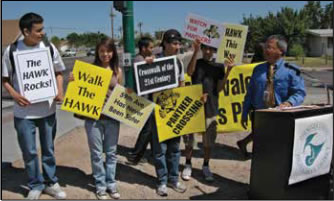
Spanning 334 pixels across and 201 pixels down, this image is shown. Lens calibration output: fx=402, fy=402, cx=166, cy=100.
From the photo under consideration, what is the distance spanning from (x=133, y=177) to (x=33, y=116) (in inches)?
62.7

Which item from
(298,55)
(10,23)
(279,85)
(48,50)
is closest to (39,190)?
(48,50)

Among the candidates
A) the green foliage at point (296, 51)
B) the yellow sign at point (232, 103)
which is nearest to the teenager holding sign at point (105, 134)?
the yellow sign at point (232, 103)

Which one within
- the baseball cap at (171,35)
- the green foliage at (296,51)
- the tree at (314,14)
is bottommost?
the green foliage at (296,51)

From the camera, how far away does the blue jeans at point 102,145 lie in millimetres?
4156

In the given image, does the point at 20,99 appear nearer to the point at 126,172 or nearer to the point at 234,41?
the point at 126,172

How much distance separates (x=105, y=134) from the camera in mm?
4230

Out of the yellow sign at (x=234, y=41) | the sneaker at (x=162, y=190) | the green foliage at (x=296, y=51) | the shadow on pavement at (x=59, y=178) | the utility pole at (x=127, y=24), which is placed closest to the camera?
the sneaker at (x=162, y=190)

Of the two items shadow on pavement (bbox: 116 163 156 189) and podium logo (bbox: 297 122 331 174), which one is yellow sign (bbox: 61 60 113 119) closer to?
shadow on pavement (bbox: 116 163 156 189)

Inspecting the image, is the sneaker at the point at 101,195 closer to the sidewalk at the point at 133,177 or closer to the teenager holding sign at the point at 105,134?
the teenager holding sign at the point at 105,134

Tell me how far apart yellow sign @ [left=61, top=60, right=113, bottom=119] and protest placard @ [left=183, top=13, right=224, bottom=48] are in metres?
1.11

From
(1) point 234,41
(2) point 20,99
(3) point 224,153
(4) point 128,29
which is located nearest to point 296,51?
(4) point 128,29

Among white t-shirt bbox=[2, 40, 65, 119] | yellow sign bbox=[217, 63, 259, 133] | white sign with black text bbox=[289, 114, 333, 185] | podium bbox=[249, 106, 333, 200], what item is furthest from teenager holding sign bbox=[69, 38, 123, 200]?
yellow sign bbox=[217, 63, 259, 133]

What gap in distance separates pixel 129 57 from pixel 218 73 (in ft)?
7.26

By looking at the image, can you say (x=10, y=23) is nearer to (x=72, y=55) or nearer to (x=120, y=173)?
(x=72, y=55)
